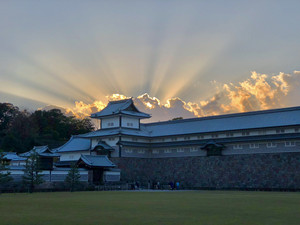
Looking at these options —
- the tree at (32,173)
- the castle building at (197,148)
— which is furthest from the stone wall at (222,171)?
the tree at (32,173)

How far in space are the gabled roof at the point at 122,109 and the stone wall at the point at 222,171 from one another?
8.16 metres

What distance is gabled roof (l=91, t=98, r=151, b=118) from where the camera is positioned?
62.5 metres

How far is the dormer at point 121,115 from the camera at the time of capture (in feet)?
204

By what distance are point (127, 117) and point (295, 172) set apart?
28.3 metres

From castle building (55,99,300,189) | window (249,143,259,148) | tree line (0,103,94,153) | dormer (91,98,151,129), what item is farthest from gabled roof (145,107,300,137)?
tree line (0,103,94,153)

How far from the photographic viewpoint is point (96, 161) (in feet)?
173

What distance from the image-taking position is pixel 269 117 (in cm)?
5281

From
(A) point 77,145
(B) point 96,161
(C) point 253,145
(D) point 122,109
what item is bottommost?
(B) point 96,161

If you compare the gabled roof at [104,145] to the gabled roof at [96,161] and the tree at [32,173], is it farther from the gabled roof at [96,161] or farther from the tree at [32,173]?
the tree at [32,173]

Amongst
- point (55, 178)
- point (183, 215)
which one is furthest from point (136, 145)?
point (183, 215)

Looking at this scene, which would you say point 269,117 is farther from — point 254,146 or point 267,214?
point 267,214

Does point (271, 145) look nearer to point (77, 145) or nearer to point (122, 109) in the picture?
point (122, 109)

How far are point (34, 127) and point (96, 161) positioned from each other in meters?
52.2

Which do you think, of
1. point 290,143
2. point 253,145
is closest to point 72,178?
point 253,145
